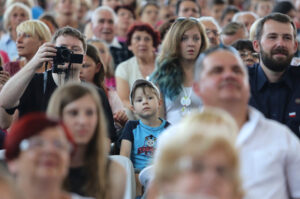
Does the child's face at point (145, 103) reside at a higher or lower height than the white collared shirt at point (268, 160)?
lower

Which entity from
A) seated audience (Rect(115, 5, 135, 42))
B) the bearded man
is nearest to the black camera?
the bearded man

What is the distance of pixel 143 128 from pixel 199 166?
10.0 feet

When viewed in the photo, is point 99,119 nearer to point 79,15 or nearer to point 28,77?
point 28,77

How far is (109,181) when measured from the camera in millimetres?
3922

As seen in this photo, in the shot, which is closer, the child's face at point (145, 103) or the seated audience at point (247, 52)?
the child's face at point (145, 103)

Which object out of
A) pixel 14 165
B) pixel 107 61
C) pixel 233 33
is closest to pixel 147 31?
pixel 107 61

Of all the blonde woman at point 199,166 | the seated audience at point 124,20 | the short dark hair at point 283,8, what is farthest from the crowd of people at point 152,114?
the short dark hair at point 283,8

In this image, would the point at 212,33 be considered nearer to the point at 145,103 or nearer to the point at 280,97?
the point at 145,103

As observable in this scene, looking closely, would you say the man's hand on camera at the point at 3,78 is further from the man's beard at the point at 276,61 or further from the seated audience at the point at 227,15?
the seated audience at the point at 227,15

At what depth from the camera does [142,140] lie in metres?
5.85

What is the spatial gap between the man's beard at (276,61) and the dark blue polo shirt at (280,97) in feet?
0.17

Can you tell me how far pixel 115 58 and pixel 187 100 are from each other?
277 centimetres

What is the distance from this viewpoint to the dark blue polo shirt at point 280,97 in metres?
5.09

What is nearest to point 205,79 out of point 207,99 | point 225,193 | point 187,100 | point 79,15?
point 207,99
